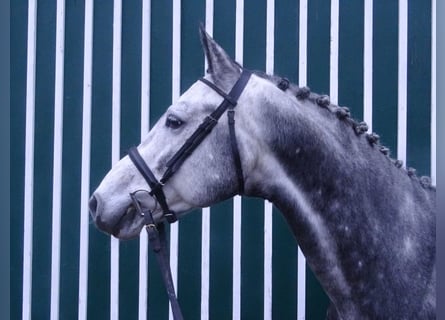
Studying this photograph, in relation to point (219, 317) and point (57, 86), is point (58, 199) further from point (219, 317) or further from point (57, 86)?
point (219, 317)

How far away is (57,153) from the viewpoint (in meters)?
3.38

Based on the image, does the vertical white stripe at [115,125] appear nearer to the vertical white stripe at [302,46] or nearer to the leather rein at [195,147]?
the vertical white stripe at [302,46]

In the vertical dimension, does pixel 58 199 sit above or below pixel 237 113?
below

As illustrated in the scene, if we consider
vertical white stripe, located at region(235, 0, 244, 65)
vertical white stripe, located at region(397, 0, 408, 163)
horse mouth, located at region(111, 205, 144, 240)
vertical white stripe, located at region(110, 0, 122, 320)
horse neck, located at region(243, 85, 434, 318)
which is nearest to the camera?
horse neck, located at region(243, 85, 434, 318)

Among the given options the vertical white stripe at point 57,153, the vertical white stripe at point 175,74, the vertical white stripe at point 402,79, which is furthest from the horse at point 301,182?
the vertical white stripe at point 57,153

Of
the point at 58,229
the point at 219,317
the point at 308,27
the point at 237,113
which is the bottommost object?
the point at 219,317

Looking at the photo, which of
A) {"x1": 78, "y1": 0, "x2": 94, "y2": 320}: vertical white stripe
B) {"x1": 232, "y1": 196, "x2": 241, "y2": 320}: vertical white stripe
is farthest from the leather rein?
{"x1": 78, "y1": 0, "x2": 94, "y2": 320}: vertical white stripe

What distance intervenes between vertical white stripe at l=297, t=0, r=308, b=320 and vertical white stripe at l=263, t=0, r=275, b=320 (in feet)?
0.52

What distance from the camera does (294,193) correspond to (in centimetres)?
197

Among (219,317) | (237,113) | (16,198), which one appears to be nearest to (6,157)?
(16,198)

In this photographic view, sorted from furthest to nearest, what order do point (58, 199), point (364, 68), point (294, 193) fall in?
point (58, 199)
point (364, 68)
point (294, 193)

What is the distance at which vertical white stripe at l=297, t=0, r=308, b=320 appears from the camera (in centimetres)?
314

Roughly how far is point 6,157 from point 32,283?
31.5 inches

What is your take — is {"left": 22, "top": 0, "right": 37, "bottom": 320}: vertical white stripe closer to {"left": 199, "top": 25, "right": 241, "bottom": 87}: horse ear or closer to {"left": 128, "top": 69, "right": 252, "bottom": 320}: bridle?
{"left": 128, "top": 69, "right": 252, "bottom": 320}: bridle
